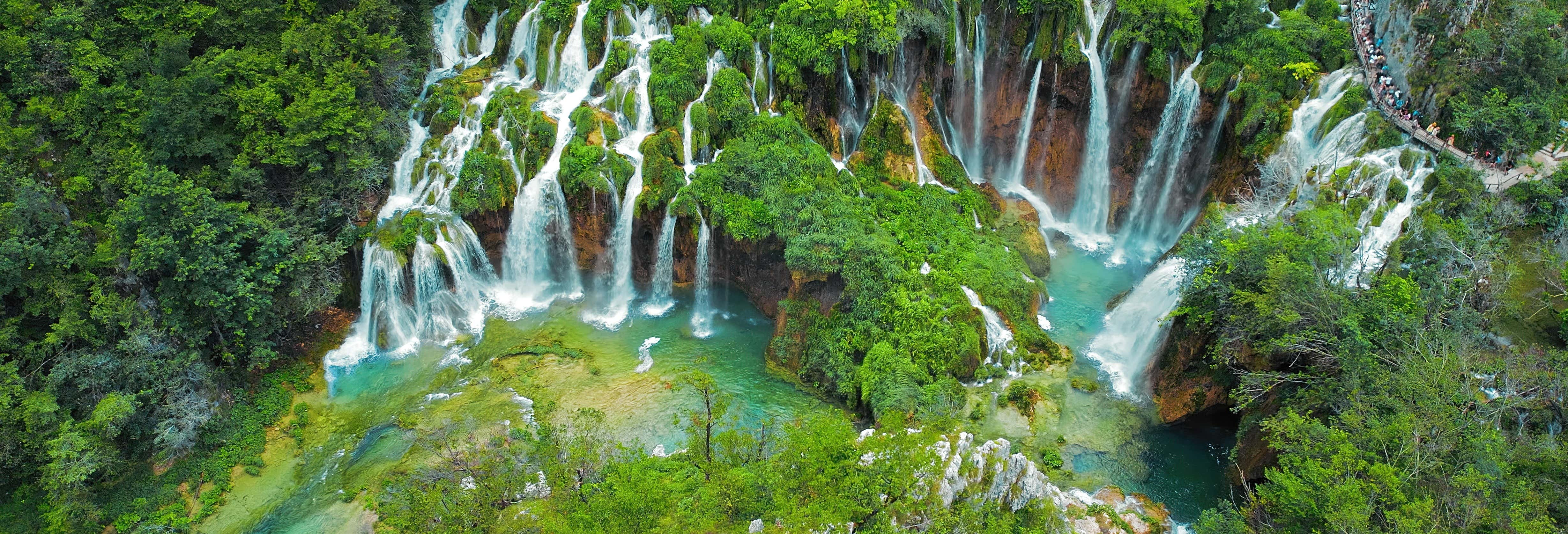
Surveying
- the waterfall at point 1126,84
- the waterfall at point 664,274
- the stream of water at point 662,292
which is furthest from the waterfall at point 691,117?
the waterfall at point 1126,84

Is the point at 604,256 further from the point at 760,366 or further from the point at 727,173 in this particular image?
the point at 760,366

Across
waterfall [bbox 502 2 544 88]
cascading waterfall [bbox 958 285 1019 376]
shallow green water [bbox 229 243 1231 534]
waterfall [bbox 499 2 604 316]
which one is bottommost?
shallow green water [bbox 229 243 1231 534]

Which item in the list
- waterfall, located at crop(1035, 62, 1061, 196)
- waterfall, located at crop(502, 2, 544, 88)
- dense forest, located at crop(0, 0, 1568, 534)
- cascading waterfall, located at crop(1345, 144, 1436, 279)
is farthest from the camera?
waterfall, located at crop(1035, 62, 1061, 196)

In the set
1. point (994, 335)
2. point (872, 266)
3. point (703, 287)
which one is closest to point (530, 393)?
point (703, 287)

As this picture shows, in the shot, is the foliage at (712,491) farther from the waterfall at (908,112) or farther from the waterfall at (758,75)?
the waterfall at (908,112)

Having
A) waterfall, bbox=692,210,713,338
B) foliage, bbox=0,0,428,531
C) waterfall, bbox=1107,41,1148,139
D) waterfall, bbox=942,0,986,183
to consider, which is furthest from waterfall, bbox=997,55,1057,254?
foliage, bbox=0,0,428,531

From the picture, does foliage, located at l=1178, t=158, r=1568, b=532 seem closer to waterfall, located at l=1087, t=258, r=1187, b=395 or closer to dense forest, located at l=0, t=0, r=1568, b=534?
dense forest, located at l=0, t=0, r=1568, b=534

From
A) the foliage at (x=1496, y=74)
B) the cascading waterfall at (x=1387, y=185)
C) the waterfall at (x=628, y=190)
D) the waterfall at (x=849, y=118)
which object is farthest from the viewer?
the waterfall at (x=849, y=118)
